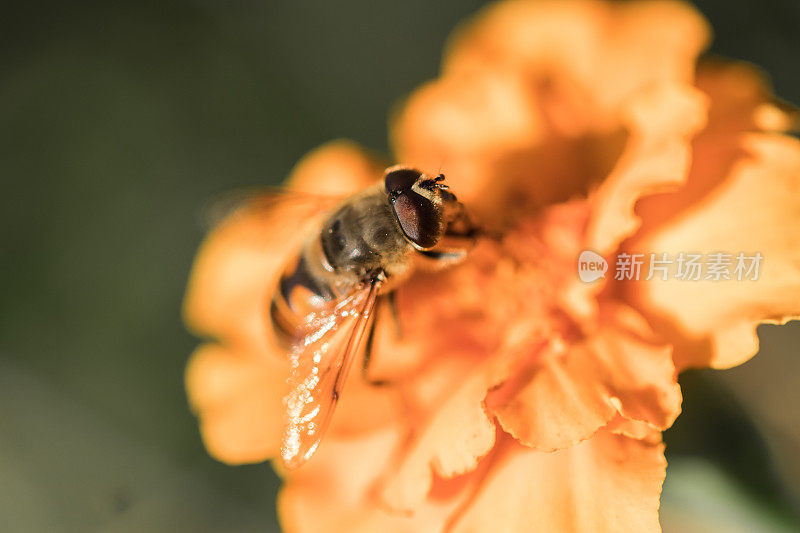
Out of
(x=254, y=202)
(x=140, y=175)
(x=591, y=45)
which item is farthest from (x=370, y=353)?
(x=140, y=175)

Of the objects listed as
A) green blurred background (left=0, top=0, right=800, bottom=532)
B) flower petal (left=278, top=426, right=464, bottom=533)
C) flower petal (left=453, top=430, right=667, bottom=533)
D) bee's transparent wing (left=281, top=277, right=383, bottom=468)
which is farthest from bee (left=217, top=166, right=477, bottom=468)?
green blurred background (left=0, top=0, right=800, bottom=532)

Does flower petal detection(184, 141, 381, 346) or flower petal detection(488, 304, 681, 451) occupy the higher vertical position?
flower petal detection(184, 141, 381, 346)

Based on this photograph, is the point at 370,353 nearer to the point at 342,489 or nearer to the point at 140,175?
the point at 342,489

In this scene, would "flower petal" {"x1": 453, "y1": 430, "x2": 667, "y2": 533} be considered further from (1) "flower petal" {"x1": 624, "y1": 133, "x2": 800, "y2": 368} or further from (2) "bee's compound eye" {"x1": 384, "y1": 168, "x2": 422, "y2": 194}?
(2) "bee's compound eye" {"x1": 384, "y1": 168, "x2": 422, "y2": 194}

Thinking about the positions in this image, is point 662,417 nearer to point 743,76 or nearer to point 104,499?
point 743,76

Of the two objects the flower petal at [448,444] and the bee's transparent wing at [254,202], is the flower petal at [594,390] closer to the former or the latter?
the flower petal at [448,444]

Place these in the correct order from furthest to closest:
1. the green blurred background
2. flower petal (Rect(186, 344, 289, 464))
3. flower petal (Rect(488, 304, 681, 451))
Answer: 1. the green blurred background
2. flower petal (Rect(186, 344, 289, 464))
3. flower petal (Rect(488, 304, 681, 451))
